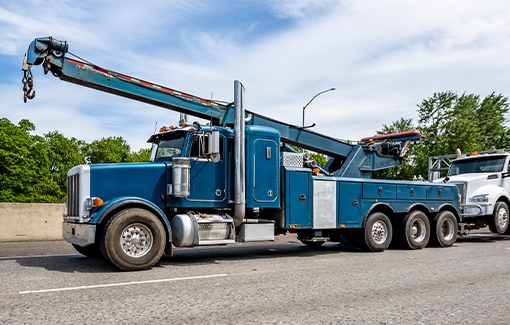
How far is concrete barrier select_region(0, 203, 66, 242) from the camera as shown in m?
12.9

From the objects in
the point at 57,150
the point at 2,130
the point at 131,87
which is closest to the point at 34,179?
the point at 2,130

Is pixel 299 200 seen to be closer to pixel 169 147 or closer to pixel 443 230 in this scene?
pixel 169 147

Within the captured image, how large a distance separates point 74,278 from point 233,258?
12.0ft

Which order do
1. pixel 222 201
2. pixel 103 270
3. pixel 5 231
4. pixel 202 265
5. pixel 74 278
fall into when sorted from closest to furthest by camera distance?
pixel 74 278, pixel 103 270, pixel 202 265, pixel 222 201, pixel 5 231

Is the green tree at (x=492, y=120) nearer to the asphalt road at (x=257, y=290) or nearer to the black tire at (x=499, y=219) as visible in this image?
the black tire at (x=499, y=219)

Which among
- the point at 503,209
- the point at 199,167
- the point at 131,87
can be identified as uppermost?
the point at 131,87

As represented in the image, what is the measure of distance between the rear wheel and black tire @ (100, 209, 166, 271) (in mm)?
6706

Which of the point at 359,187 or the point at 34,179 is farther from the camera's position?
the point at 34,179

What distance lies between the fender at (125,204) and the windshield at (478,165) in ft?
37.5

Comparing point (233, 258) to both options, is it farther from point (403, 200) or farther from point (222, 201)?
point (403, 200)

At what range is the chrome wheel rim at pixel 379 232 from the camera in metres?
11.1

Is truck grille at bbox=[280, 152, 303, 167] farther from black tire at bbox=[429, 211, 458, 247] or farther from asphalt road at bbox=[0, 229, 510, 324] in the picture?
black tire at bbox=[429, 211, 458, 247]

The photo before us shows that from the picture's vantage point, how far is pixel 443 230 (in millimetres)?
12602

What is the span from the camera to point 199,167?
874 centimetres
